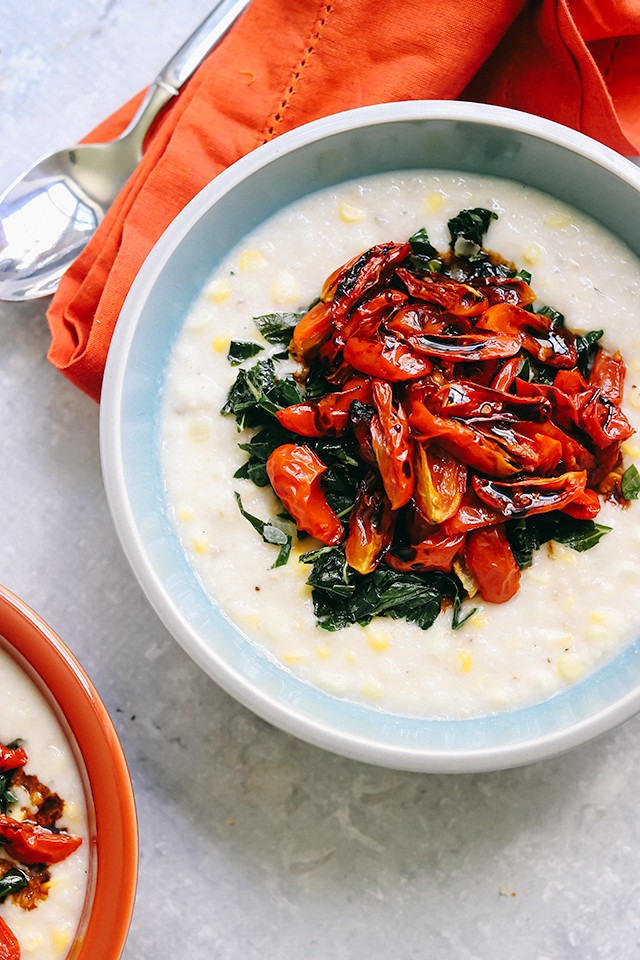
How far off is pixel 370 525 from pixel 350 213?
2.20 feet

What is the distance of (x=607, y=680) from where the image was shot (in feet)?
5.80

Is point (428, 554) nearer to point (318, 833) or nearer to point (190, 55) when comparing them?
point (318, 833)

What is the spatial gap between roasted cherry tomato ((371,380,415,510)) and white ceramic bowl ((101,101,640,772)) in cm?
46

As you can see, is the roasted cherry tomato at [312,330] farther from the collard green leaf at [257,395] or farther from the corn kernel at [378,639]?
the corn kernel at [378,639]

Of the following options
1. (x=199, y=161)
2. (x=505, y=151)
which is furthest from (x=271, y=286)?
(x=505, y=151)

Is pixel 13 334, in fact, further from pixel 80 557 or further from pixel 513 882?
pixel 513 882

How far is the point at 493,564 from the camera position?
1723mm

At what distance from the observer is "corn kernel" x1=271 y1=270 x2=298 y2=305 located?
1.80 metres

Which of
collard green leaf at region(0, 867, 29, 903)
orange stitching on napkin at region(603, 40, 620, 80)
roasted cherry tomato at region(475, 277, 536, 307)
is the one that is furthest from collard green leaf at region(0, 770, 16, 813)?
orange stitching on napkin at region(603, 40, 620, 80)

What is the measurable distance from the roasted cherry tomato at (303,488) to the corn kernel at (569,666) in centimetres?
52

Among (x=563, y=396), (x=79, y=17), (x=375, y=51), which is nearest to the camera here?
(x=563, y=396)

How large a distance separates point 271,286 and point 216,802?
1.24 metres

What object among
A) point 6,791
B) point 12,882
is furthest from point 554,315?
point 12,882

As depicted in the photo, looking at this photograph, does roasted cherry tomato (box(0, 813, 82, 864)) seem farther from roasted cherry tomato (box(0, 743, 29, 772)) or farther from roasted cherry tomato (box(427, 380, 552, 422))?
roasted cherry tomato (box(427, 380, 552, 422))
